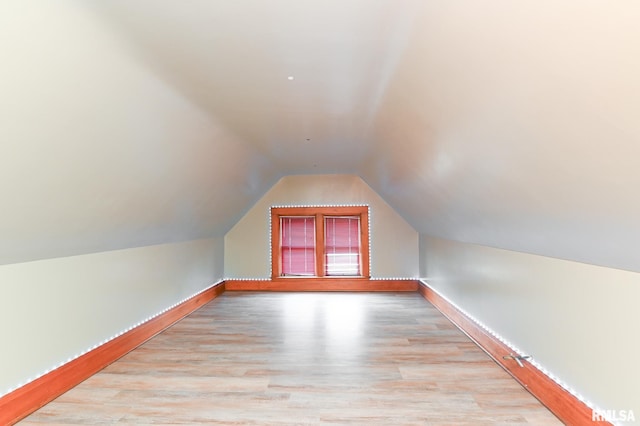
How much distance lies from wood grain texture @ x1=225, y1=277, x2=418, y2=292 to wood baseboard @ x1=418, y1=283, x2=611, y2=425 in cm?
216

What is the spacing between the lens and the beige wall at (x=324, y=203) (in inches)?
240

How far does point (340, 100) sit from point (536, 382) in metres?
2.50

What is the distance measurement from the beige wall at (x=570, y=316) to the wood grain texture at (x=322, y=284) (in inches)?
101

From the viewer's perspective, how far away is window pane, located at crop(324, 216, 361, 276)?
6.27m

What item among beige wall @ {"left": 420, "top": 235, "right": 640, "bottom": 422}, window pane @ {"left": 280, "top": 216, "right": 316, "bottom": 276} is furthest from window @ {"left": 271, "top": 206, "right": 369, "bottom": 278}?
beige wall @ {"left": 420, "top": 235, "right": 640, "bottom": 422}

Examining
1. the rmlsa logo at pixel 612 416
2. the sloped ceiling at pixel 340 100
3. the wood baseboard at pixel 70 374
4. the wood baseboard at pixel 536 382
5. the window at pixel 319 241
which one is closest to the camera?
the sloped ceiling at pixel 340 100

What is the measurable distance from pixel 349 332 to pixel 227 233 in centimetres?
338

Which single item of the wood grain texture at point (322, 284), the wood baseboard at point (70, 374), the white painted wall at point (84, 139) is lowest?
the wood baseboard at point (70, 374)

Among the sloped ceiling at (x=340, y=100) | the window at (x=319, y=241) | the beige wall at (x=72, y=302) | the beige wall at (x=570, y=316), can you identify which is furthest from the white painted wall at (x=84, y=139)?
the window at (x=319, y=241)

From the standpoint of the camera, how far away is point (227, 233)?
6.30m

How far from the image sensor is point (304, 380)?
2.70 meters

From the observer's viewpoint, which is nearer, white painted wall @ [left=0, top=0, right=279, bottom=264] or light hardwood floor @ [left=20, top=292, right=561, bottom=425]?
white painted wall @ [left=0, top=0, right=279, bottom=264]

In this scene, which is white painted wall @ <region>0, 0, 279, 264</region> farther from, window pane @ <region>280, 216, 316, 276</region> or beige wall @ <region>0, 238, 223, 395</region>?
window pane @ <region>280, 216, 316, 276</region>

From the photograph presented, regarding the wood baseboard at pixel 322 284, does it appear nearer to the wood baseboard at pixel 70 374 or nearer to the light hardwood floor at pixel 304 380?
the light hardwood floor at pixel 304 380
